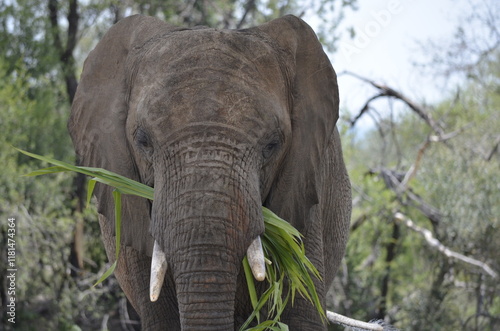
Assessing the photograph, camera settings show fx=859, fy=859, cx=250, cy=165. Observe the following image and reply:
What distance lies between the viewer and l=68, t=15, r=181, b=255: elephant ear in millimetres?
3664

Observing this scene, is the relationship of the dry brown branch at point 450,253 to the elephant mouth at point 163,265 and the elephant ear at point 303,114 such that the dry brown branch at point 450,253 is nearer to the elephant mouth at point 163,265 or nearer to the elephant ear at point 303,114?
the elephant ear at point 303,114

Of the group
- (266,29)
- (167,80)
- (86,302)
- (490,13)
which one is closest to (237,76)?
(167,80)

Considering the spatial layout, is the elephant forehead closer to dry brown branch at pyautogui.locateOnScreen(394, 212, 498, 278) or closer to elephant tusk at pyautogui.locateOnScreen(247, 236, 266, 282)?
elephant tusk at pyautogui.locateOnScreen(247, 236, 266, 282)

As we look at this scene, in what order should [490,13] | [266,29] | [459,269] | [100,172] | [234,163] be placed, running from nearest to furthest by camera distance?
[234,163]
[100,172]
[266,29]
[459,269]
[490,13]

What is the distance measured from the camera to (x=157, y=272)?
3143mm

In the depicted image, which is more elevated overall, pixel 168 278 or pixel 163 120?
pixel 163 120

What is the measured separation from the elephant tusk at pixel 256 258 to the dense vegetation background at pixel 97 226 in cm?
569

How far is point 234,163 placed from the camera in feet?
10.5

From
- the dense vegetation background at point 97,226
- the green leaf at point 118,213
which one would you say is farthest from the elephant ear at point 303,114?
the dense vegetation background at point 97,226

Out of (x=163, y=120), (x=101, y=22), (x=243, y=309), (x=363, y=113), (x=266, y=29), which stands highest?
(x=101, y=22)

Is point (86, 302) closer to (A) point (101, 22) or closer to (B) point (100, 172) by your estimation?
(A) point (101, 22)

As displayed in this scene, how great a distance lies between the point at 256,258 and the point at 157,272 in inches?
14.4

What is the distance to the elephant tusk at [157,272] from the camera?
3.10 metres

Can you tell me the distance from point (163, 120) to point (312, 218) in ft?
3.30
